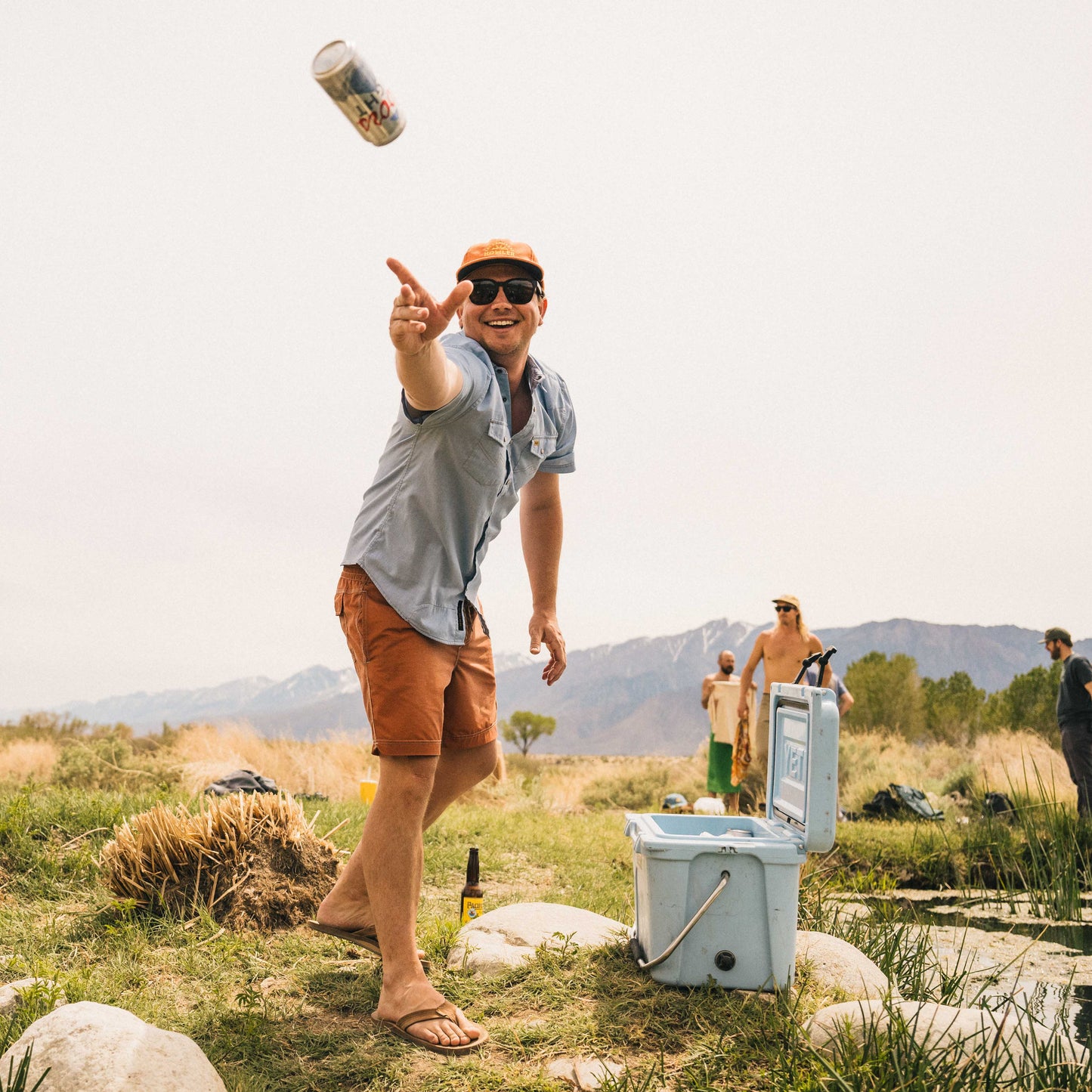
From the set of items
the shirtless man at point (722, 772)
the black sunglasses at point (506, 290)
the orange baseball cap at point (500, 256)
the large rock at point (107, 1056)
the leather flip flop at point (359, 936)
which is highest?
the orange baseball cap at point (500, 256)

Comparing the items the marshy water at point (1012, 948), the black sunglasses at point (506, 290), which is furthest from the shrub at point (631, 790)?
the black sunglasses at point (506, 290)

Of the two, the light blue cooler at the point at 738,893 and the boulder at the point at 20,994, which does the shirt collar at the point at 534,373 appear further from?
the boulder at the point at 20,994

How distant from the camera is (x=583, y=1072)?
2.28 meters

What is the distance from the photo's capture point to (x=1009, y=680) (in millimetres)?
17641

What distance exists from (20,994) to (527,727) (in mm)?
28458

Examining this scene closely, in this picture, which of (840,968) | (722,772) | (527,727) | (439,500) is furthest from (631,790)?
(527,727)

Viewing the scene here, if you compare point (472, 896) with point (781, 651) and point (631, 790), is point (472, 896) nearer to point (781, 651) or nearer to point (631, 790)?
point (781, 651)

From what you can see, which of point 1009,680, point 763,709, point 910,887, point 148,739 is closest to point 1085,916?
point 910,887

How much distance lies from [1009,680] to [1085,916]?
13413 millimetres

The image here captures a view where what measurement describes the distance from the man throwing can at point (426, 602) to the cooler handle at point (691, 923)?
572mm

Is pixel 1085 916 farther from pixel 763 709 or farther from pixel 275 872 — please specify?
pixel 275 872

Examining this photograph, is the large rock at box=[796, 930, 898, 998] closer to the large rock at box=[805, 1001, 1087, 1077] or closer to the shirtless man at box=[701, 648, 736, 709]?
the large rock at box=[805, 1001, 1087, 1077]

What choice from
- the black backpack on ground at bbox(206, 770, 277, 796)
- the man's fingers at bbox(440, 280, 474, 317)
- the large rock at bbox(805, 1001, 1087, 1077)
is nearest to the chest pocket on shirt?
the man's fingers at bbox(440, 280, 474, 317)

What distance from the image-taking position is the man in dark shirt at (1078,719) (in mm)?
7844
